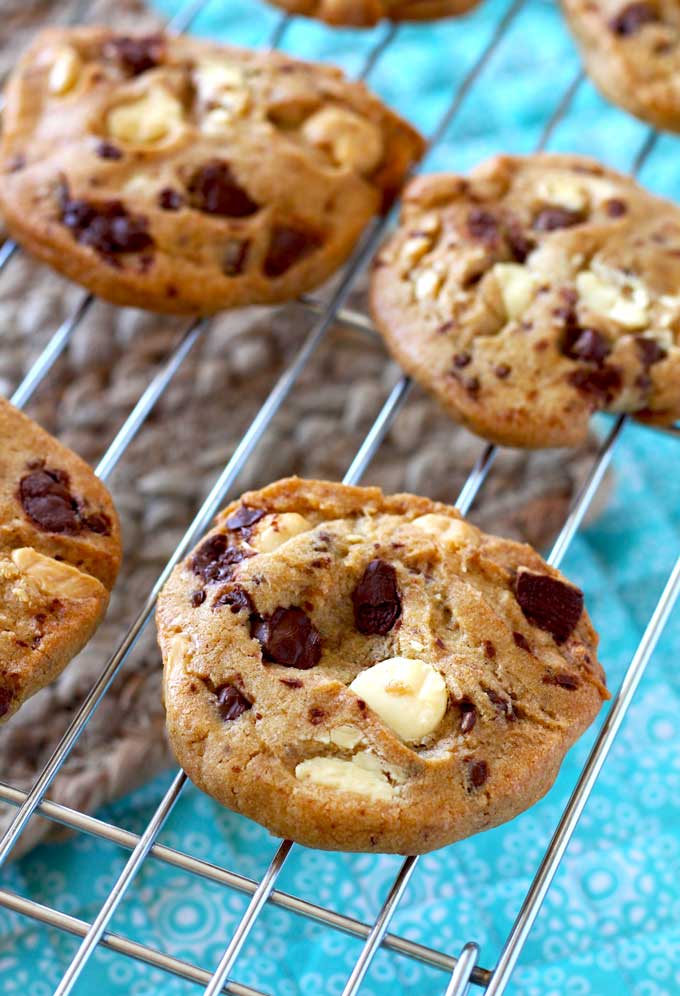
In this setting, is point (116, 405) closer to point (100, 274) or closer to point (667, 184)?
point (100, 274)

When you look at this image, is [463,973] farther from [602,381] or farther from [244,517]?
[602,381]

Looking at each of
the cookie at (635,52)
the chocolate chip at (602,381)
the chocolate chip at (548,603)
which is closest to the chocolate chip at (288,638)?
the chocolate chip at (548,603)

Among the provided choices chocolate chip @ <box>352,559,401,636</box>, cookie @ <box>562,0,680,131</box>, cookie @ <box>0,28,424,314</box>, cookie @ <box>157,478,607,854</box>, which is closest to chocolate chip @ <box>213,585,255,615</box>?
cookie @ <box>157,478,607,854</box>

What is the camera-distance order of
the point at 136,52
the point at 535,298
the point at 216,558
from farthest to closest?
1. the point at 136,52
2. the point at 535,298
3. the point at 216,558

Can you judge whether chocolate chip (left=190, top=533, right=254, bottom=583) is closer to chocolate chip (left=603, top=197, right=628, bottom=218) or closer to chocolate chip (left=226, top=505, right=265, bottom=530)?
chocolate chip (left=226, top=505, right=265, bottom=530)

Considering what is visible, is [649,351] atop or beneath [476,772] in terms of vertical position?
atop

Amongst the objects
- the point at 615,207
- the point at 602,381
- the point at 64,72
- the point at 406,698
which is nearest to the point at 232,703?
the point at 406,698
